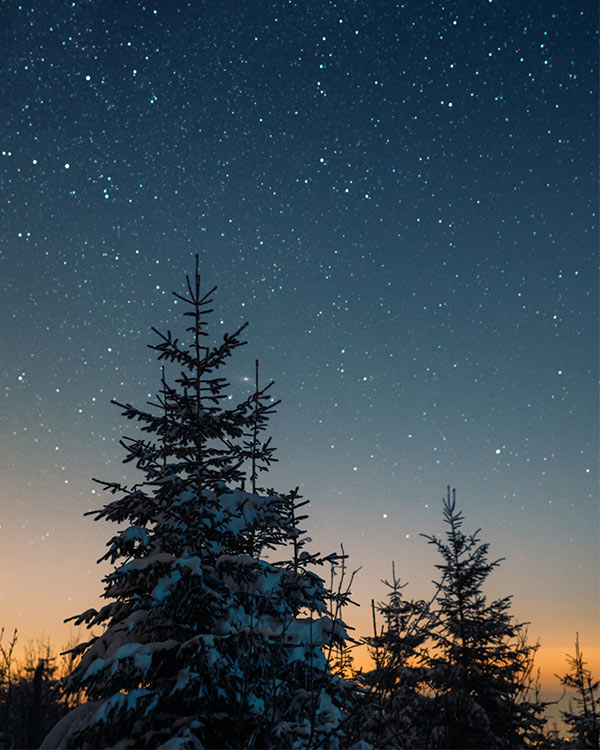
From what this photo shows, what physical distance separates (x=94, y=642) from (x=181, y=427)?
364cm

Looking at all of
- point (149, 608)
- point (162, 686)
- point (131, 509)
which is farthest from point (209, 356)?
point (162, 686)

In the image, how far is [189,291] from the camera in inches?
445

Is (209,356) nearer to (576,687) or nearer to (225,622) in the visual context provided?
(225,622)

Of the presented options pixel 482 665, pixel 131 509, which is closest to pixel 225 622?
pixel 131 509

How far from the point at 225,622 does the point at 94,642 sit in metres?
2.02

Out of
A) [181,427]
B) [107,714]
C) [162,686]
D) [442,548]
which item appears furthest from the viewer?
[442,548]

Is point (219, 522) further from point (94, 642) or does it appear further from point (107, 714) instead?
point (107, 714)

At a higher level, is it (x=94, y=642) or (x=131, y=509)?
(x=131, y=509)

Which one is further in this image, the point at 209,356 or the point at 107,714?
the point at 209,356

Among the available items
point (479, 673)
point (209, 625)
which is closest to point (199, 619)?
point (209, 625)

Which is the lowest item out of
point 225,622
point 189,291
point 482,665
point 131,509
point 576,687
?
point 576,687

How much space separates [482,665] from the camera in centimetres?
1625

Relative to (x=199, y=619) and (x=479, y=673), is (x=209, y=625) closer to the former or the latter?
(x=199, y=619)

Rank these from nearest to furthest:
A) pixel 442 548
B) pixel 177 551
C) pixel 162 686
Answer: pixel 162 686, pixel 177 551, pixel 442 548
